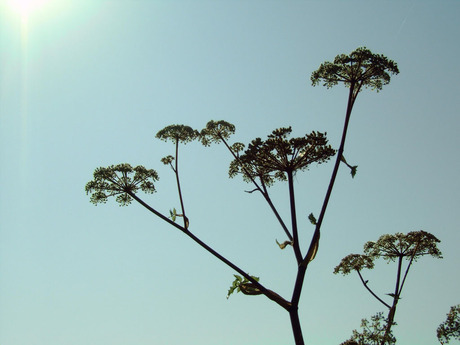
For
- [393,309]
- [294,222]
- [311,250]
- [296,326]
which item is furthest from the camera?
[393,309]

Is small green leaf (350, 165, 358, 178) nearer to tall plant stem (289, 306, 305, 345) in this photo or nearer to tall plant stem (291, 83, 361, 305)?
tall plant stem (291, 83, 361, 305)

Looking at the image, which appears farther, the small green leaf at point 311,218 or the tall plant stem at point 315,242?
the small green leaf at point 311,218

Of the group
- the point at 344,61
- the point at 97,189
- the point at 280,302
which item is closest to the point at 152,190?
the point at 97,189

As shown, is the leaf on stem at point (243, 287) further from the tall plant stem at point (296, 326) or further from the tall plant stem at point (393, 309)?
the tall plant stem at point (393, 309)

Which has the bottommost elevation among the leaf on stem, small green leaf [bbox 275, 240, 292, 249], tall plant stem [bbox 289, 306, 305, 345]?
tall plant stem [bbox 289, 306, 305, 345]

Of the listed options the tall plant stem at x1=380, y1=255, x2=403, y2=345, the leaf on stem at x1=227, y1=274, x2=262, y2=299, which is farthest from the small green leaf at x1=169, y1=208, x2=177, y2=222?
the tall plant stem at x1=380, y1=255, x2=403, y2=345

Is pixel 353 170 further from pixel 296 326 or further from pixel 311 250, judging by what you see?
pixel 296 326

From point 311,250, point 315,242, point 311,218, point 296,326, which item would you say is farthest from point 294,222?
point 296,326

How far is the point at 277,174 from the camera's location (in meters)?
15.0

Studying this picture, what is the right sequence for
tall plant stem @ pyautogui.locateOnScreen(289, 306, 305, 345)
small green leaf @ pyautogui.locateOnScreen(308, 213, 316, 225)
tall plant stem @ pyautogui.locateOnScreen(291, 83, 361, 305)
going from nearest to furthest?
1. tall plant stem @ pyautogui.locateOnScreen(289, 306, 305, 345)
2. tall plant stem @ pyautogui.locateOnScreen(291, 83, 361, 305)
3. small green leaf @ pyautogui.locateOnScreen(308, 213, 316, 225)

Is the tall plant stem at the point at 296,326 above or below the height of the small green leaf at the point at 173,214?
below

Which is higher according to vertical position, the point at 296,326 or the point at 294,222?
the point at 294,222

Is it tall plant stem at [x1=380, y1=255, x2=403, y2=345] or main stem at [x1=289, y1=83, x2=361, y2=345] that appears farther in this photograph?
tall plant stem at [x1=380, y1=255, x2=403, y2=345]

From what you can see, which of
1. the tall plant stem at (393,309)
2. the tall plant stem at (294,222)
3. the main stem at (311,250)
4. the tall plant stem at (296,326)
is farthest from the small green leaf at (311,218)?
the tall plant stem at (393,309)
